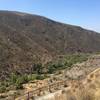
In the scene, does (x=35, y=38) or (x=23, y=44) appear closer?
(x=23, y=44)

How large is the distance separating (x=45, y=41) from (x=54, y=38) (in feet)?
24.8

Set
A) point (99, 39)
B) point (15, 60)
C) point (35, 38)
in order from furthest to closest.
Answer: point (99, 39) < point (35, 38) < point (15, 60)

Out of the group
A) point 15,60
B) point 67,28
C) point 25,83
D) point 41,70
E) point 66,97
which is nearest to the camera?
point 66,97

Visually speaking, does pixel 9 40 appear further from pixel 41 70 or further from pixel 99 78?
pixel 99 78

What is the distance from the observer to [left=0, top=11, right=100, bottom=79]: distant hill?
171 feet

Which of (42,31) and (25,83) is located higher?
(42,31)

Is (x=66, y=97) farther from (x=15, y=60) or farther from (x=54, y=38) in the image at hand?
(x=54, y=38)

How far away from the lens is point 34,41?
241ft

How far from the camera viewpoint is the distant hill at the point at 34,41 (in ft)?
171

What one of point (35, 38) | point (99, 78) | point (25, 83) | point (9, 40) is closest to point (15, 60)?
point (9, 40)

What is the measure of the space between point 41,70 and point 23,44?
18.3 m

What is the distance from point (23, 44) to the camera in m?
63.0

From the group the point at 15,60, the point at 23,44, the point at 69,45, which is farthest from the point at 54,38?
the point at 15,60

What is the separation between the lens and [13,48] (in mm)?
56312
